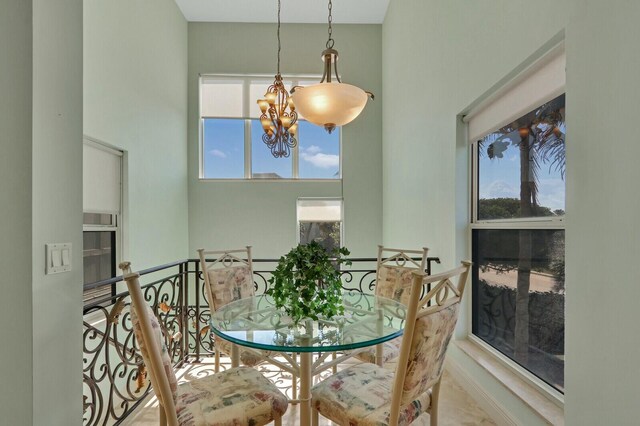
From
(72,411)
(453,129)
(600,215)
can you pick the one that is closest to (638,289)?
(600,215)

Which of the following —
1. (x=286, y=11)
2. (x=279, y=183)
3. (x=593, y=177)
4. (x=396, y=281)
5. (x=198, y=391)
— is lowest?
(x=198, y=391)

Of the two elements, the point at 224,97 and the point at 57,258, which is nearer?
the point at 57,258

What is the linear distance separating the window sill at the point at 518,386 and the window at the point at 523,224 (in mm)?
77

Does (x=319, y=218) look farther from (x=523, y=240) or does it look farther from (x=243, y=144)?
(x=523, y=240)

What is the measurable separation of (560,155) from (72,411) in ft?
7.72

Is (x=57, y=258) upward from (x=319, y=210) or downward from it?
downward

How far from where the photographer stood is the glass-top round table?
139cm

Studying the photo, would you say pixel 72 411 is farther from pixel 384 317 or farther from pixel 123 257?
pixel 123 257

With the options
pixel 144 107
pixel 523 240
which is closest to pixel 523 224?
pixel 523 240

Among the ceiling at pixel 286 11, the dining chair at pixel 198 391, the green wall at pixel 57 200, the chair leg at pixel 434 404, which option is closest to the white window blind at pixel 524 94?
the chair leg at pixel 434 404

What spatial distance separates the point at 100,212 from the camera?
2822 mm

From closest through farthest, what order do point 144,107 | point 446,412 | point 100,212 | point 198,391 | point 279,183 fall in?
point 198,391 → point 446,412 → point 100,212 → point 144,107 → point 279,183

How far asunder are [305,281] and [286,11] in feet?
13.5

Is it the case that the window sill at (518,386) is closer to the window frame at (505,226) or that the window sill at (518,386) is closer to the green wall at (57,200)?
the window frame at (505,226)
